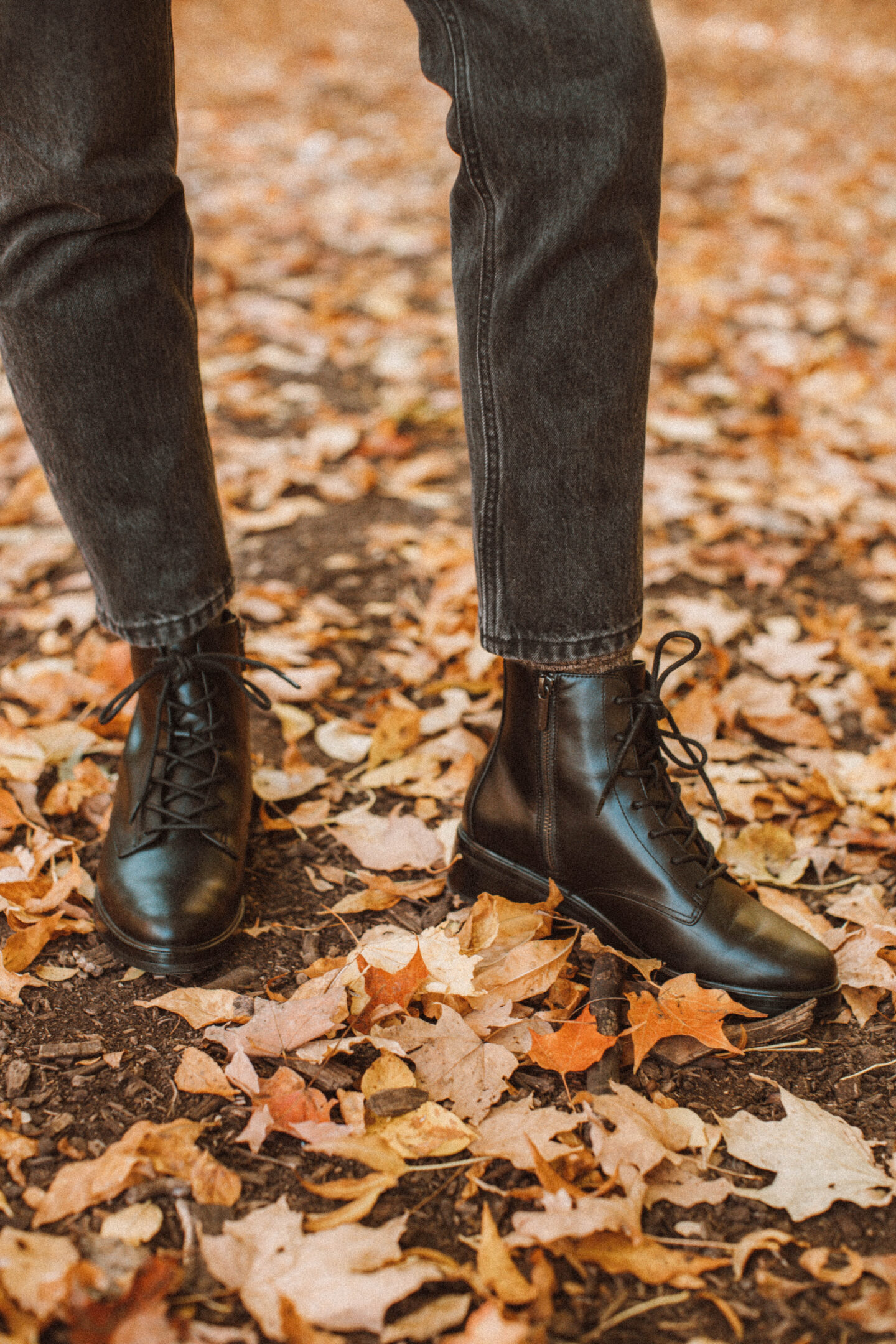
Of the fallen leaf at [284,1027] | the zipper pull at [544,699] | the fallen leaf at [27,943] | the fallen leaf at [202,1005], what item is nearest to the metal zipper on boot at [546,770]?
the zipper pull at [544,699]

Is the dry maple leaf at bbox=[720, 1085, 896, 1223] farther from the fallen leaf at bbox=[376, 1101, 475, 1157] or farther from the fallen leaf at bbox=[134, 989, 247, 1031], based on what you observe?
the fallen leaf at bbox=[134, 989, 247, 1031]

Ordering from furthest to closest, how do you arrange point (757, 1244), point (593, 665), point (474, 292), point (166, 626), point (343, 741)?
1. point (343, 741)
2. point (166, 626)
3. point (593, 665)
4. point (474, 292)
5. point (757, 1244)

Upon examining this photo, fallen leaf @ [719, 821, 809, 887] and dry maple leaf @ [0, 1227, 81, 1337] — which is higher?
dry maple leaf @ [0, 1227, 81, 1337]

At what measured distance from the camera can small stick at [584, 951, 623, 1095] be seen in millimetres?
1097

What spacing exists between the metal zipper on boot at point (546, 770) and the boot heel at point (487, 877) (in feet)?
0.13

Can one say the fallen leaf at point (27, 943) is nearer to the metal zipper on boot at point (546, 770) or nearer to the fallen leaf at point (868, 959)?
the metal zipper on boot at point (546, 770)

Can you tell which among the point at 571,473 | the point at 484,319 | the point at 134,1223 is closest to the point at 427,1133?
the point at 134,1223

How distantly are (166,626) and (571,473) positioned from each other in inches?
22.7

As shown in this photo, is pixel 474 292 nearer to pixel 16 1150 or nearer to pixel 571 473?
pixel 571 473

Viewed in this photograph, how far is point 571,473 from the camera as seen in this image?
1084mm

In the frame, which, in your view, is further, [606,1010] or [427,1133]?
[606,1010]

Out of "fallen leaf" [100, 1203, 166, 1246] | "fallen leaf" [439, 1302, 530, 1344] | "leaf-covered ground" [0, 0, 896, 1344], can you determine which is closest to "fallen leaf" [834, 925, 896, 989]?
"leaf-covered ground" [0, 0, 896, 1344]

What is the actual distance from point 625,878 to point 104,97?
106 cm

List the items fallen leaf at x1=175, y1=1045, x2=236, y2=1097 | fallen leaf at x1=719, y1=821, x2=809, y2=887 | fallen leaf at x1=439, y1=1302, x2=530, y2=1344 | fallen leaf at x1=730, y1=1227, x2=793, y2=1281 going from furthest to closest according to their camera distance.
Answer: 1. fallen leaf at x1=719, y1=821, x2=809, y2=887
2. fallen leaf at x1=175, y1=1045, x2=236, y2=1097
3. fallen leaf at x1=730, y1=1227, x2=793, y2=1281
4. fallen leaf at x1=439, y1=1302, x2=530, y2=1344
